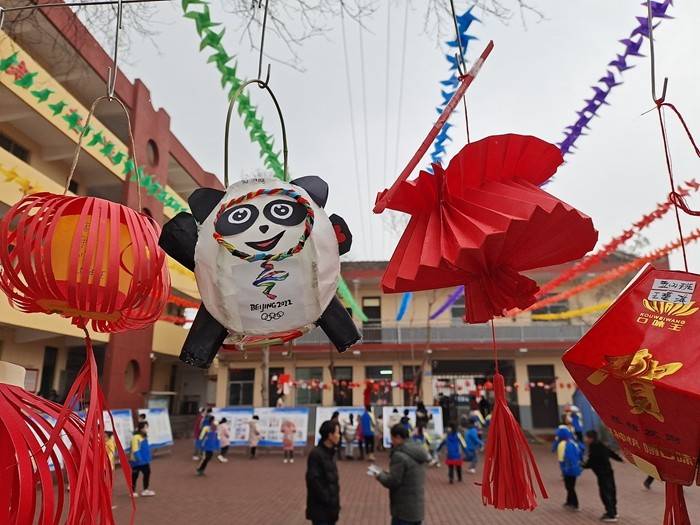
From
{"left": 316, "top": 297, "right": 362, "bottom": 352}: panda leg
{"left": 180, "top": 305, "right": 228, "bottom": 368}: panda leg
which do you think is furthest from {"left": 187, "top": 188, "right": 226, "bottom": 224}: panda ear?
{"left": 316, "top": 297, "right": 362, "bottom": 352}: panda leg

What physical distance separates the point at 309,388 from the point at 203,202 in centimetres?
1978

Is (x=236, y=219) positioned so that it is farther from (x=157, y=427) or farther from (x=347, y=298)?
(x=157, y=427)

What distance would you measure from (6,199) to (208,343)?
1164 cm

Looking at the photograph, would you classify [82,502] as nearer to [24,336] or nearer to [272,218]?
[272,218]

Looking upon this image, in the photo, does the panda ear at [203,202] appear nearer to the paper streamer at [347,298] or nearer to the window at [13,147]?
the paper streamer at [347,298]

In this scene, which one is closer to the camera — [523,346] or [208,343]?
[208,343]

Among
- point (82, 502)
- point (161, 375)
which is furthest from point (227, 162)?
point (161, 375)

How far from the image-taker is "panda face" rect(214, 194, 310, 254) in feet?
5.11

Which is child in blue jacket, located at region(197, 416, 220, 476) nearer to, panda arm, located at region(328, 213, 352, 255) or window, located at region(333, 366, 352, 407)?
window, located at region(333, 366, 352, 407)

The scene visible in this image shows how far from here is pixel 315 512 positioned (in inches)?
176

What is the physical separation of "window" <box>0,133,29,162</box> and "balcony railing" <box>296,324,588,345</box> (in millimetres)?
10897

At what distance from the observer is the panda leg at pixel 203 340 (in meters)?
1.70

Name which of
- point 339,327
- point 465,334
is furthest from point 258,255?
point 465,334

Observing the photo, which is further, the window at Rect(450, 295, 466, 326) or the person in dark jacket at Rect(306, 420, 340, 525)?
the window at Rect(450, 295, 466, 326)
